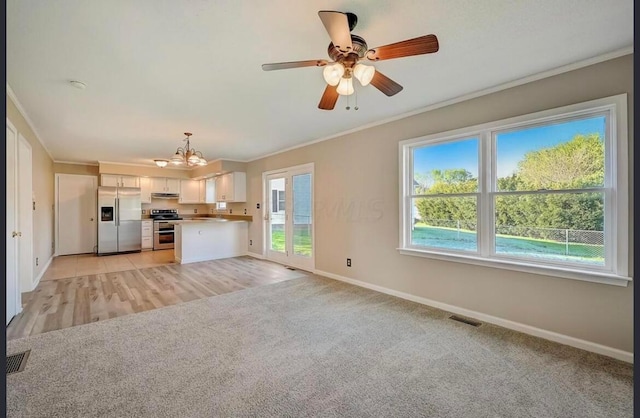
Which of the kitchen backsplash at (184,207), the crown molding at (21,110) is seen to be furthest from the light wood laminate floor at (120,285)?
the crown molding at (21,110)

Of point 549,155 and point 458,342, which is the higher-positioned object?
point 549,155

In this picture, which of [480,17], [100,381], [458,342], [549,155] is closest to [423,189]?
[549,155]

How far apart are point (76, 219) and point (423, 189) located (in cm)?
826

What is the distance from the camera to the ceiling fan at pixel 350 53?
161 cm

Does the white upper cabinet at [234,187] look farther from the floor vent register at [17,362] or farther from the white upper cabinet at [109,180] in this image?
the floor vent register at [17,362]

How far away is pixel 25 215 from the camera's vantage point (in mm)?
3840

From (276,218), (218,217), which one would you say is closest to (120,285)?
(276,218)

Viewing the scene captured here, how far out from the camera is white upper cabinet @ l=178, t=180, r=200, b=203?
8.43 meters

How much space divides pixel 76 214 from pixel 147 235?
5.39 feet

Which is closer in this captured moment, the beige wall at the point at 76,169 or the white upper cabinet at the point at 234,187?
the white upper cabinet at the point at 234,187

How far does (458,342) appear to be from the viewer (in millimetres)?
2592

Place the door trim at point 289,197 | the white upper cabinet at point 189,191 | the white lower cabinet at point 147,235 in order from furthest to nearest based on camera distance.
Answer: the white upper cabinet at point 189,191, the white lower cabinet at point 147,235, the door trim at point 289,197

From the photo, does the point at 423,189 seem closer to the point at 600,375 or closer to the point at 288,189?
the point at 600,375

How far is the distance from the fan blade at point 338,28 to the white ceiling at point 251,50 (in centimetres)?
25
